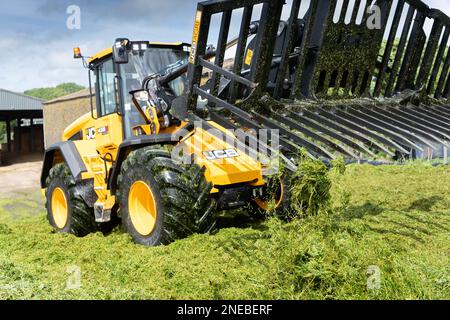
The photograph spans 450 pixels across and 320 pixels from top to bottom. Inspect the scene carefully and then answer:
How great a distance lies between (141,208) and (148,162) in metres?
0.59

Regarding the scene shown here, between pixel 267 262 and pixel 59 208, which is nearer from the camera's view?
pixel 267 262

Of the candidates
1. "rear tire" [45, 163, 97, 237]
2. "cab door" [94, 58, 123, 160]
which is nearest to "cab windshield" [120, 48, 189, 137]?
"cab door" [94, 58, 123, 160]

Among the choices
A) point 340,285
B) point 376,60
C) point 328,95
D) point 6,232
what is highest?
point 376,60

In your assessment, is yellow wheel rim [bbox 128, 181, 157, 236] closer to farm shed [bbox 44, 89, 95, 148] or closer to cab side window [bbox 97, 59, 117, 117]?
cab side window [bbox 97, 59, 117, 117]

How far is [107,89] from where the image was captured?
5.91 m

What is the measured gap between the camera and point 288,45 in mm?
4680

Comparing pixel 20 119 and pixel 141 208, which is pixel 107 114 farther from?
pixel 20 119

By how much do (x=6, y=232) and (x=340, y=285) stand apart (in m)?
4.70

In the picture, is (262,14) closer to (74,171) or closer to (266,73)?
(266,73)

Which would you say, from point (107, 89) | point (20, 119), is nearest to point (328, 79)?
point (107, 89)

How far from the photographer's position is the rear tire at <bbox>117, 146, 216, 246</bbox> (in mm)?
4242

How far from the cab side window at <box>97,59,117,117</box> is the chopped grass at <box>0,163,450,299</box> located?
157 centimetres
